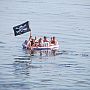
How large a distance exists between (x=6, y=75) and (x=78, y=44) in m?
21.2

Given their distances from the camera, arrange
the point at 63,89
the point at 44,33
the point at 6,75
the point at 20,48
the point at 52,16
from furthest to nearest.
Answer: the point at 52,16 → the point at 44,33 → the point at 20,48 → the point at 6,75 → the point at 63,89

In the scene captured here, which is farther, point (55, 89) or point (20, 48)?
point (20, 48)

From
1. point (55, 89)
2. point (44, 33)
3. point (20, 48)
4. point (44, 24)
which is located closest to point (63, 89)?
point (55, 89)

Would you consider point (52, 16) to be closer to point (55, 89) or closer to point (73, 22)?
point (73, 22)

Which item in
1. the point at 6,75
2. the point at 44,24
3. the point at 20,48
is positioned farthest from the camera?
the point at 44,24

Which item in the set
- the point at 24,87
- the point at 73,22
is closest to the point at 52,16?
the point at 73,22

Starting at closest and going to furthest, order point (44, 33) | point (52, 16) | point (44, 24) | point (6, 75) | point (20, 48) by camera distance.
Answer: point (6, 75)
point (20, 48)
point (44, 33)
point (44, 24)
point (52, 16)

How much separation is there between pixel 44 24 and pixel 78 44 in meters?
22.2

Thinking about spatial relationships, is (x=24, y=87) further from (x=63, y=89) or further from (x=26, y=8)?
(x=26, y=8)

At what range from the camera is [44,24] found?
9981cm

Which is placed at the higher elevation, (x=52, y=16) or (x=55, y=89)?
(x=52, y=16)

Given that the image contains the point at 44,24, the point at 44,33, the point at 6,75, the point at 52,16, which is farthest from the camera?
the point at 52,16

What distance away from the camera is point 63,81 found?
56.8m

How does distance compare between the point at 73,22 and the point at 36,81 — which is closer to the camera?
the point at 36,81
